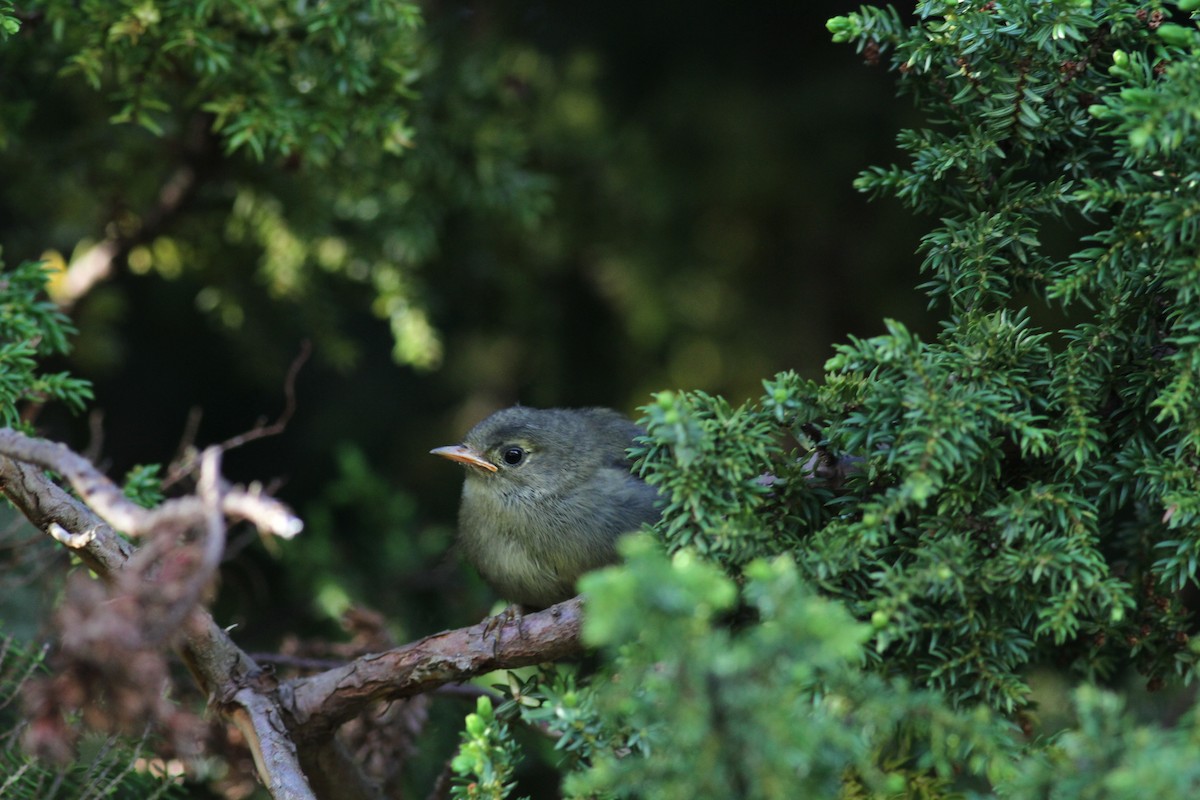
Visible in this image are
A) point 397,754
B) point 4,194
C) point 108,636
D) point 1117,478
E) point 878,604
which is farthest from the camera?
point 4,194

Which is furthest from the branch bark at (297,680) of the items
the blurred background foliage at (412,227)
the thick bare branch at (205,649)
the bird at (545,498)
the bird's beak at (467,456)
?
the blurred background foliage at (412,227)

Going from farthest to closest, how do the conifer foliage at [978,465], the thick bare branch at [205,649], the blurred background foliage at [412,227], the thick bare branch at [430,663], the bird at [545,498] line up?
the blurred background foliage at [412,227] < the bird at [545,498] < the thick bare branch at [430,663] < the thick bare branch at [205,649] < the conifer foliage at [978,465]

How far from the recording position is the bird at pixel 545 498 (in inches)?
125

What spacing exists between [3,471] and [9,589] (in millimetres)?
1008

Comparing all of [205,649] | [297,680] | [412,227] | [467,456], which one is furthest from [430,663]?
[412,227]

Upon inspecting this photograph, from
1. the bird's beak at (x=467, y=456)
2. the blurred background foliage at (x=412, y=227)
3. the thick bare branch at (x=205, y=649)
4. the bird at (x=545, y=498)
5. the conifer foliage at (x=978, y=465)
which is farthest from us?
the bird's beak at (x=467, y=456)

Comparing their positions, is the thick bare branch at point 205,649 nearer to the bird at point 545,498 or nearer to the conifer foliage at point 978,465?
the conifer foliage at point 978,465

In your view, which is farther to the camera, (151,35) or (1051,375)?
(151,35)

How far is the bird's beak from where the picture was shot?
3598 millimetres

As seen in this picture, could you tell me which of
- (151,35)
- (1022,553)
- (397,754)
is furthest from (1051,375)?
(151,35)

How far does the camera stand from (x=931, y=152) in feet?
8.44

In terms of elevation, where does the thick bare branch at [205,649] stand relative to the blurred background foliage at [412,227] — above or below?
below

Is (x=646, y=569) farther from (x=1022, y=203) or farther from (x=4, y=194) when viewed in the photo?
(x=4, y=194)

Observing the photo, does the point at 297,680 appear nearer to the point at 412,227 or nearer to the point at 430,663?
the point at 430,663
